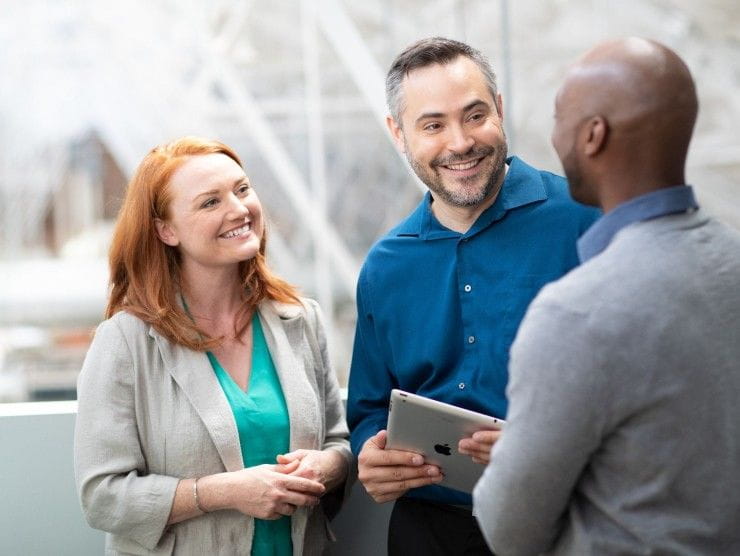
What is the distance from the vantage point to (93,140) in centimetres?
1834

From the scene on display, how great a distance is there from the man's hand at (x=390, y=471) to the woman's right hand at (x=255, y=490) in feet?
0.40

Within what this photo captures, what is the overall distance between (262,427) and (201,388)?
13 cm

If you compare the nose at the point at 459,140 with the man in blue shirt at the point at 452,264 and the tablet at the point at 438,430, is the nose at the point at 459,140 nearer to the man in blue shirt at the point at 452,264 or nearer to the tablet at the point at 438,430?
the man in blue shirt at the point at 452,264

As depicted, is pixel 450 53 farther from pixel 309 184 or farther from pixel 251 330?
pixel 309 184

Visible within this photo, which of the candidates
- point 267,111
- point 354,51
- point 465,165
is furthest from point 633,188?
point 267,111

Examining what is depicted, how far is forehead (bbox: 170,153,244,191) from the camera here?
5.79ft

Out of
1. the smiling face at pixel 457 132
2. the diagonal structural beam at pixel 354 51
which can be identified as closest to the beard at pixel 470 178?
the smiling face at pixel 457 132

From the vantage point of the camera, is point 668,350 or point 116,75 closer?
point 668,350

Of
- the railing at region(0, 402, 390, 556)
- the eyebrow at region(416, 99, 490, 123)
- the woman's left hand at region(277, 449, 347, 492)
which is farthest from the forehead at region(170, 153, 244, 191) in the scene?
the railing at region(0, 402, 390, 556)

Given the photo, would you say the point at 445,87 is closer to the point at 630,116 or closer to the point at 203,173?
the point at 203,173

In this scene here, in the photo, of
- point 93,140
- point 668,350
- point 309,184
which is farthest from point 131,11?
point 668,350

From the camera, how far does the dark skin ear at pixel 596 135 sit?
103 centimetres

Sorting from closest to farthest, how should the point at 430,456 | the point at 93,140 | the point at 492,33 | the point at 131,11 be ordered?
1. the point at 430,456
2. the point at 492,33
3. the point at 131,11
4. the point at 93,140

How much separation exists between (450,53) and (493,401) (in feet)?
1.95
